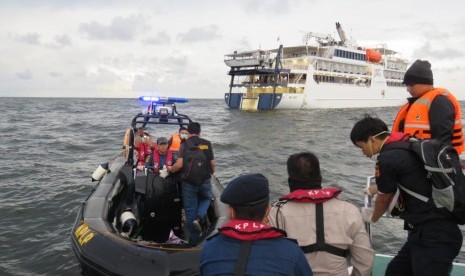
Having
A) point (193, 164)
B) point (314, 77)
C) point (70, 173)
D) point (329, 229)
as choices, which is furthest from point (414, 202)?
point (314, 77)

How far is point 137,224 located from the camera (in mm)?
5480

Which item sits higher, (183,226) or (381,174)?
(381,174)

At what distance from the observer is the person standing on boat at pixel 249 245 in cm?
158

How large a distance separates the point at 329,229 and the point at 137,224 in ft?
13.0

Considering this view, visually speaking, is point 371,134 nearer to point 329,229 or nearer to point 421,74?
point 329,229

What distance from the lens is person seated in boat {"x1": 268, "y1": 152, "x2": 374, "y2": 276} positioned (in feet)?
6.87

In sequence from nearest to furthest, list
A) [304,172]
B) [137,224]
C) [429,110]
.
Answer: [304,172] < [429,110] < [137,224]

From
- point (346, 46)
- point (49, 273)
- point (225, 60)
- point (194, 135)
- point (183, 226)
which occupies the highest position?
point (346, 46)

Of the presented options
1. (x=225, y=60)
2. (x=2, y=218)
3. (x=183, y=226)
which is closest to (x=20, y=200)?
(x=2, y=218)

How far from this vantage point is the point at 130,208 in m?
6.08

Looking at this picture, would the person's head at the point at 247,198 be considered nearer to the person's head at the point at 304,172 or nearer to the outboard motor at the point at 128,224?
the person's head at the point at 304,172

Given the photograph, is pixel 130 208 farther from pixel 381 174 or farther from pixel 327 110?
pixel 327 110

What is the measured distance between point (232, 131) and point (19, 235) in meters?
18.4

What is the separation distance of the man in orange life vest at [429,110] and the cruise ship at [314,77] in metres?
33.5
